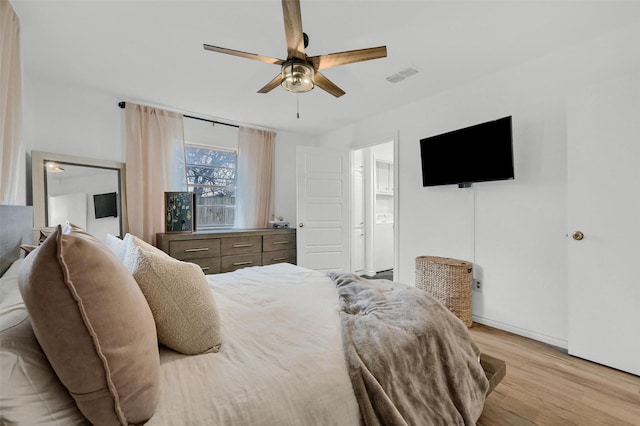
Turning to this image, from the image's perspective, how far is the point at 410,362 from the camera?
1.08 m

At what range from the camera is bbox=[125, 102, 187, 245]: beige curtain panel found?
128 inches

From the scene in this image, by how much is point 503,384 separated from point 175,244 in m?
3.30

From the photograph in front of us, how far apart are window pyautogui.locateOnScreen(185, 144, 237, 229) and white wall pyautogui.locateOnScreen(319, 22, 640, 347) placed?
9.06 feet

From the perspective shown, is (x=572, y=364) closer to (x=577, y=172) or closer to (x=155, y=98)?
(x=577, y=172)

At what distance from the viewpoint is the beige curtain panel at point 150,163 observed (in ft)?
10.7

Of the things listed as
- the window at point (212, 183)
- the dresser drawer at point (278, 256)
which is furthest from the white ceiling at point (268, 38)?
the dresser drawer at point (278, 256)

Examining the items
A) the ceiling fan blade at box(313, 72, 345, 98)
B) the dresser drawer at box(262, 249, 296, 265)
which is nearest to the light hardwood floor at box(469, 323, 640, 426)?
the ceiling fan blade at box(313, 72, 345, 98)

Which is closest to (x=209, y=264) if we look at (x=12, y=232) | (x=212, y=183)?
(x=212, y=183)

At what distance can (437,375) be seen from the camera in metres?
1.13

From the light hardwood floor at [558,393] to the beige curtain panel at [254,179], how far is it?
327cm

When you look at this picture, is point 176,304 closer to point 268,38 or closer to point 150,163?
point 268,38

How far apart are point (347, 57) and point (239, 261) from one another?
9.05ft

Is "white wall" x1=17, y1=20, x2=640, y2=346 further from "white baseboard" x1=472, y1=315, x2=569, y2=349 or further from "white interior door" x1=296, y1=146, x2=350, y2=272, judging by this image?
"white interior door" x1=296, y1=146, x2=350, y2=272

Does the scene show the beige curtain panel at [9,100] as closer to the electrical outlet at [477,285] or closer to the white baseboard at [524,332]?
the electrical outlet at [477,285]
